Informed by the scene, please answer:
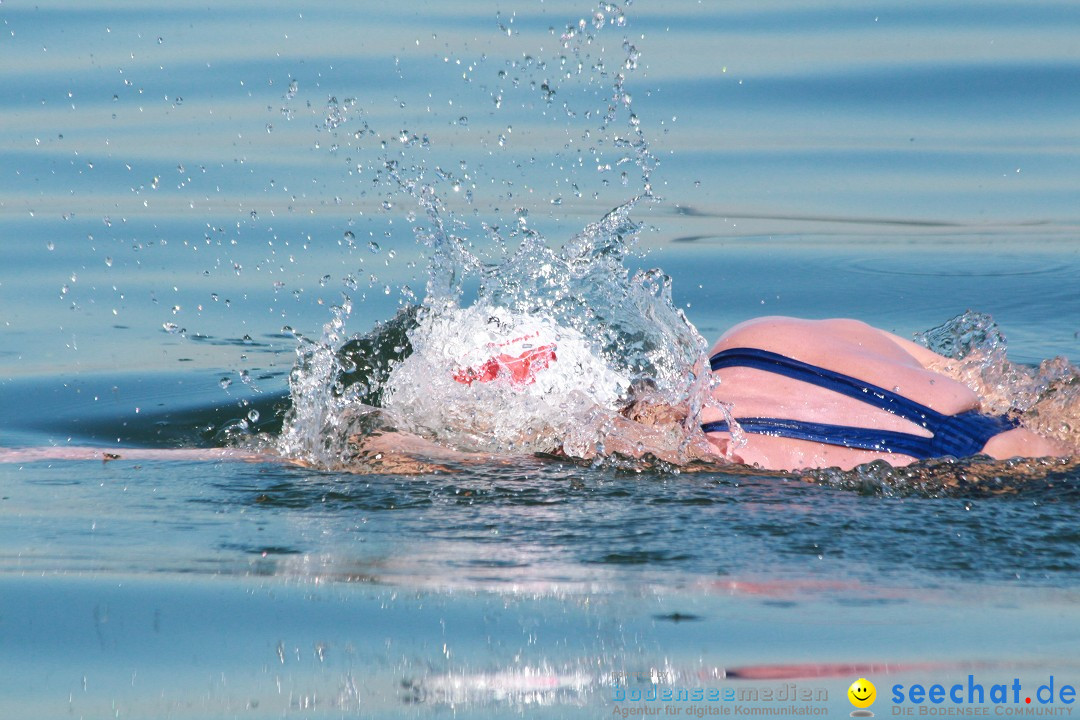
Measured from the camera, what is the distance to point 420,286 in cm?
754

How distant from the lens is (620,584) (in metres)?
3.40

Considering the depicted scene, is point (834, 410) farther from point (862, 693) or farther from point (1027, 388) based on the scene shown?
point (862, 693)

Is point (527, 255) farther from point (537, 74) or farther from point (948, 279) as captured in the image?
point (537, 74)

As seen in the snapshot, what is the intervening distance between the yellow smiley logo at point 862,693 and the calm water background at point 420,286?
3 centimetres

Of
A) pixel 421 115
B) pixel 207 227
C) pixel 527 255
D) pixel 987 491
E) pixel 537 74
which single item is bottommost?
pixel 987 491

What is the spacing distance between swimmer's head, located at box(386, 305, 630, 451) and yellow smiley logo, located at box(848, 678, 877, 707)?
2.01m

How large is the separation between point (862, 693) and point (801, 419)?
1.59m

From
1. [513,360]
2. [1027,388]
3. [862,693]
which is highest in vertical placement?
[513,360]

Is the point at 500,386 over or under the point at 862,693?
over

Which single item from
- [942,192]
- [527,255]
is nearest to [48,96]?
[527,255]

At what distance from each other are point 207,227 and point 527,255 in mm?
3084

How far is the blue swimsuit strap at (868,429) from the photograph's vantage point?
14.2 feet

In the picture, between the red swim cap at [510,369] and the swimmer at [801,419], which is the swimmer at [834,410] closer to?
the swimmer at [801,419]

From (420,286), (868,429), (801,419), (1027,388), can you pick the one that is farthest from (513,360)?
A: (420,286)
